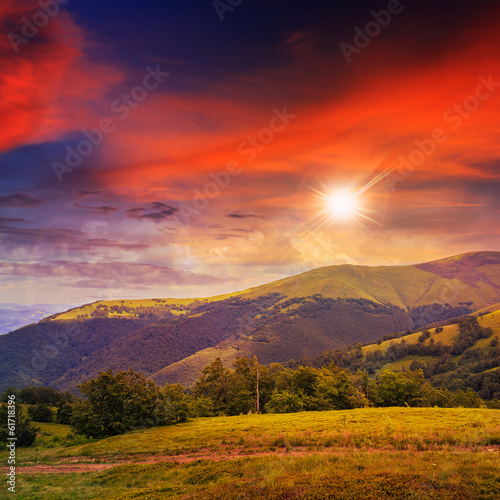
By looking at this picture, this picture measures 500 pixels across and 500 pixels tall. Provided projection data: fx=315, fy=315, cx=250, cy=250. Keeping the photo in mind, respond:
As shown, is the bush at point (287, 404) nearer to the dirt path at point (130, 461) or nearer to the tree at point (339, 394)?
the tree at point (339, 394)

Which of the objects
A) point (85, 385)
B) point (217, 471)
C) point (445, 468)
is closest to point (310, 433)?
point (217, 471)

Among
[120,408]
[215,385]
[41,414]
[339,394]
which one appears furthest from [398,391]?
A: [41,414]

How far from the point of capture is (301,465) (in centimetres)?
1756

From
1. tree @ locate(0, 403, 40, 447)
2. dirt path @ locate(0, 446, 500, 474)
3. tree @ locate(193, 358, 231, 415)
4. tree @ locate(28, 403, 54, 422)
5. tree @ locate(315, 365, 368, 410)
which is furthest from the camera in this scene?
tree @ locate(28, 403, 54, 422)

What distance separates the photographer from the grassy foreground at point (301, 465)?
12.9 meters

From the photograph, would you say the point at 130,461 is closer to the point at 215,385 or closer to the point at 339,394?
the point at 339,394

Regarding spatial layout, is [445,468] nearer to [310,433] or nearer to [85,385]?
[310,433]

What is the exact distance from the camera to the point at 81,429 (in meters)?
48.8

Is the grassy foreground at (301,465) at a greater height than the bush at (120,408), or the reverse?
the grassy foreground at (301,465)

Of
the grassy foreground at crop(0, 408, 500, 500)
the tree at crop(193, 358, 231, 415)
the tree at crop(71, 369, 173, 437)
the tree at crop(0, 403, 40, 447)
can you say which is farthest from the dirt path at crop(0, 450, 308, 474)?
the tree at crop(193, 358, 231, 415)

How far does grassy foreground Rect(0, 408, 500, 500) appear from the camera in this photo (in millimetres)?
12875

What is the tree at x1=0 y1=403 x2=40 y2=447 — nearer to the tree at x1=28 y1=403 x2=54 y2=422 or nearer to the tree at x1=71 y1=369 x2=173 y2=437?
the tree at x1=71 y1=369 x2=173 y2=437

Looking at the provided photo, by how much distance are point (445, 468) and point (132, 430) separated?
4808 cm

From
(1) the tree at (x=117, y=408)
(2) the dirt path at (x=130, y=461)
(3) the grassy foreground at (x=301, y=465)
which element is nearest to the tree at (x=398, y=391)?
(3) the grassy foreground at (x=301, y=465)
